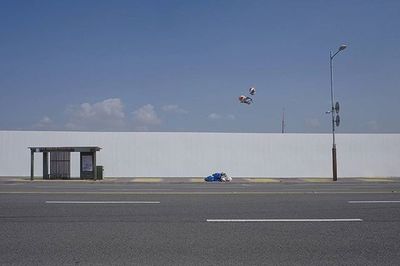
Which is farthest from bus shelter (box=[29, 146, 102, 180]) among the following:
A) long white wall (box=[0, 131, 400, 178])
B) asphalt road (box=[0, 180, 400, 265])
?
asphalt road (box=[0, 180, 400, 265])

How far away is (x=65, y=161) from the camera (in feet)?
96.9

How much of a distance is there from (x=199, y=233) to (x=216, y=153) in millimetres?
26992

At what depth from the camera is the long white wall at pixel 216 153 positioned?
1307 inches

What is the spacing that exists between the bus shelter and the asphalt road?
17388 mm

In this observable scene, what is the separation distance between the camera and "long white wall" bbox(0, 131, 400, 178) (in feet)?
109

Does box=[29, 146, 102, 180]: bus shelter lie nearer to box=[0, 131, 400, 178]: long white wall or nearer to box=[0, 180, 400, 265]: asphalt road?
box=[0, 131, 400, 178]: long white wall

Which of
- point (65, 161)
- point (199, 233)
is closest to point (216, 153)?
point (65, 161)

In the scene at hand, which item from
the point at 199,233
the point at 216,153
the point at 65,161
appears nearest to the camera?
the point at 199,233

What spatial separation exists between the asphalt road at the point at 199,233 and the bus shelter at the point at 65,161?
17.4m

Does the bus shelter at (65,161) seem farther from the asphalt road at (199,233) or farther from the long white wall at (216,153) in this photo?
the asphalt road at (199,233)

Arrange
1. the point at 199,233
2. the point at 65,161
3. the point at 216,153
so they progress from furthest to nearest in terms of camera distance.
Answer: the point at 216,153
the point at 65,161
the point at 199,233

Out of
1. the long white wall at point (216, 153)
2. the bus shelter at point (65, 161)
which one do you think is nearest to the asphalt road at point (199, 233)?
the bus shelter at point (65, 161)

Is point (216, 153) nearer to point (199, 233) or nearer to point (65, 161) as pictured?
point (65, 161)

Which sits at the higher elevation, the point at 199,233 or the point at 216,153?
the point at 216,153
